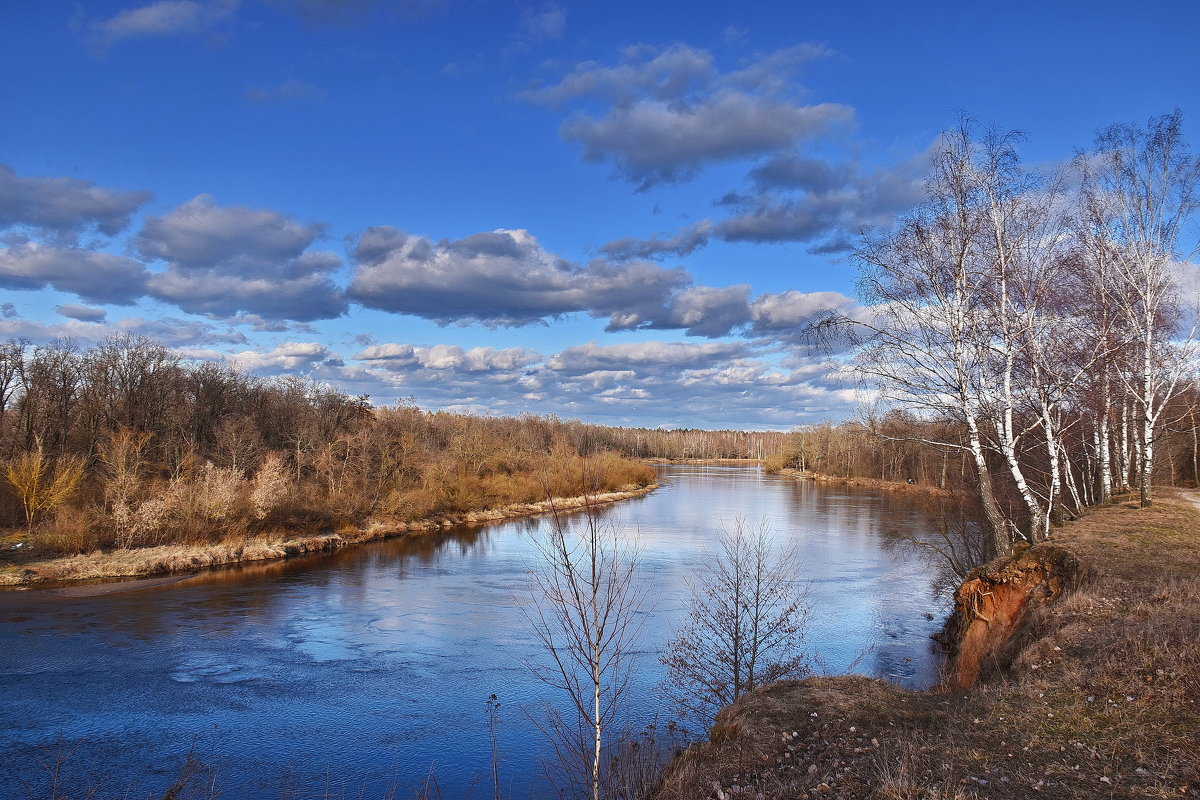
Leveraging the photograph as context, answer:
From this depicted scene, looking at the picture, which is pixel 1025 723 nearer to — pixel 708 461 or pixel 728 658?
pixel 728 658

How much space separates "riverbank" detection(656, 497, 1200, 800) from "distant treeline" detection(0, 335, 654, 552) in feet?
46.3

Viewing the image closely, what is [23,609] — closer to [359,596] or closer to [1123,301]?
[359,596]

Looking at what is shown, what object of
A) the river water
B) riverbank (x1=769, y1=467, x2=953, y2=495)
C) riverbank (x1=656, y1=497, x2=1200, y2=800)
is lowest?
the river water

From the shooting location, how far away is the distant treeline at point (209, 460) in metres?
31.6

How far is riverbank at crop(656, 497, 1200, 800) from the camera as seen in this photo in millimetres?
5512

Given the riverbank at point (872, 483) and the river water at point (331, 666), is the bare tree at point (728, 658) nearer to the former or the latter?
the river water at point (331, 666)

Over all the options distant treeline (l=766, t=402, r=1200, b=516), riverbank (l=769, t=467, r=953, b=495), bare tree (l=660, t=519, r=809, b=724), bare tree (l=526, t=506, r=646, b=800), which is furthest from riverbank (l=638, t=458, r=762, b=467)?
bare tree (l=660, t=519, r=809, b=724)

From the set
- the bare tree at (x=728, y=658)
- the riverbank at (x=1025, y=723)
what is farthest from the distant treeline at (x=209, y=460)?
the riverbank at (x=1025, y=723)

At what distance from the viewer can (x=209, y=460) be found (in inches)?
1615

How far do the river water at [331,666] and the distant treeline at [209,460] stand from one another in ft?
18.0

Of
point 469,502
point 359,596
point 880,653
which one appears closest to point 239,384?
point 469,502

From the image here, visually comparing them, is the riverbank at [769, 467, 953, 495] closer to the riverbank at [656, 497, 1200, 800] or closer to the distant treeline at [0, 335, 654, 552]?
the distant treeline at [0, 335, 654, 552]

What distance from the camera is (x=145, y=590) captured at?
25500 millimetres

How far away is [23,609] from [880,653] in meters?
25.9
